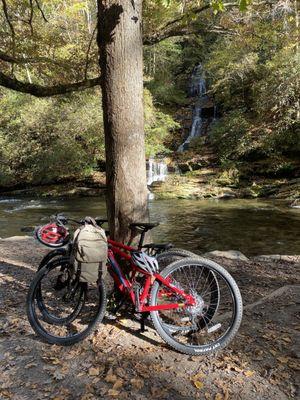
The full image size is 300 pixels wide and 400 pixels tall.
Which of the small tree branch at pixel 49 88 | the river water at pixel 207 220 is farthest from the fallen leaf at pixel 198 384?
the river water at pixel 207 220

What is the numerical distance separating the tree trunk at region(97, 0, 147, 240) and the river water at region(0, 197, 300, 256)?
5348mm

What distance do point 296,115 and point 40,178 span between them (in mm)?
14221

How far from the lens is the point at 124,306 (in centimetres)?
374

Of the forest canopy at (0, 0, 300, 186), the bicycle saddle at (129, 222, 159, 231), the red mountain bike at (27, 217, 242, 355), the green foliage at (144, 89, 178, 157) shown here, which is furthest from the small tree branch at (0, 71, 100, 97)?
the green foliage at (144, 89, 178, 157)

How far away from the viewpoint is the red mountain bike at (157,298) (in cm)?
A: 319

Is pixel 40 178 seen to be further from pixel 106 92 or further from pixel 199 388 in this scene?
pixel 199 388

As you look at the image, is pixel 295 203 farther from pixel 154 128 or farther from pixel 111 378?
pixel 111 378

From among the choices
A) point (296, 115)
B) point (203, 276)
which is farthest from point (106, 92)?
point (296, 115)

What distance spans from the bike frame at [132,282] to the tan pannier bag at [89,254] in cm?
23

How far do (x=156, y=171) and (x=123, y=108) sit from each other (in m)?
17.6

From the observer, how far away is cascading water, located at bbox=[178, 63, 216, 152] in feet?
83.4

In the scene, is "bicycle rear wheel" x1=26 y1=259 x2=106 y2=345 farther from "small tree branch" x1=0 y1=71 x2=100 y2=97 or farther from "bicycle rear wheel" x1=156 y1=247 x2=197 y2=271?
"small tree branch" x1=0 y1=71 x2=100 y2=97

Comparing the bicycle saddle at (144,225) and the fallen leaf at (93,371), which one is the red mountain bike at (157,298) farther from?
the fallen leaf at (93,371)

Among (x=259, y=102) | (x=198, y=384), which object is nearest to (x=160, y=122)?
(x=259, y=102)
